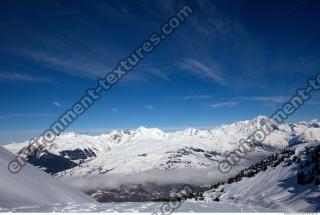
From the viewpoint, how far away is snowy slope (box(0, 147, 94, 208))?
54.8 feet

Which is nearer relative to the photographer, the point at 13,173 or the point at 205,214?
the point at 205,214

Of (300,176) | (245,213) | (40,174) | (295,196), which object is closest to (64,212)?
(40,174)

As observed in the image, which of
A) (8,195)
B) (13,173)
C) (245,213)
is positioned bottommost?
(245,213)

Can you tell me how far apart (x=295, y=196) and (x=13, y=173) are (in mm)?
55835

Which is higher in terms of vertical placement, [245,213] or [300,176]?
[300,176]

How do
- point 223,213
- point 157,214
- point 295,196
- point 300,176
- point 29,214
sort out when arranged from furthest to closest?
point 300,176 < point 295,196 < point 223,213 < point 157,214 < point 29,214

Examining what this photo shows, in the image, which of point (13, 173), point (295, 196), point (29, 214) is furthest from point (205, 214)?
point (295, 196)

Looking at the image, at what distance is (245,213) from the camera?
16969mm

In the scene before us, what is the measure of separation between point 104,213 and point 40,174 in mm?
8716

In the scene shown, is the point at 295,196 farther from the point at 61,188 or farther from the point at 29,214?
the point at 29,214

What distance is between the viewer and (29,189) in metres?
18.4

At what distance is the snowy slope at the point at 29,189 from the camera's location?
16.7 metres

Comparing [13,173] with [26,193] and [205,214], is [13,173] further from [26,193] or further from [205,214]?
[205,214]

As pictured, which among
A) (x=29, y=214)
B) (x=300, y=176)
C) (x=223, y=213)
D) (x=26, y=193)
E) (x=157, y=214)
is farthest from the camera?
(x=300, y=176)
